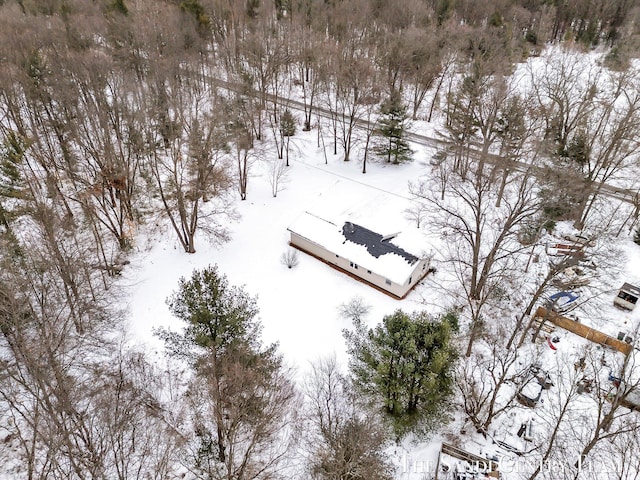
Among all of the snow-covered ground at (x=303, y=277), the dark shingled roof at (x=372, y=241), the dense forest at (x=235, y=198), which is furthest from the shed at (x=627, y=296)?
the dark shingled roof at (x=372, y=241)

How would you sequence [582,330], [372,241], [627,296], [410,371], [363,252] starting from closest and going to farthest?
[410,371], [582,330], [627,296], [363,252], [372,241]

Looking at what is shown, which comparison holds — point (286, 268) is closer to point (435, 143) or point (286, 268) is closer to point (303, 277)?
point (303, 277)

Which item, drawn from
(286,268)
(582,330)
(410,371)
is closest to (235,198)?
(286,268)

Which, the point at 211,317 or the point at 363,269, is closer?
the point at 211,317

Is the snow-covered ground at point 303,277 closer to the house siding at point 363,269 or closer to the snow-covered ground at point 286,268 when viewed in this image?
the snow-covered ground at point 286,268

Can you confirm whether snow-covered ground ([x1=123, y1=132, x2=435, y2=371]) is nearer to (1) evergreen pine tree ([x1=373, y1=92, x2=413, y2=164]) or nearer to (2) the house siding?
(2) the house siding

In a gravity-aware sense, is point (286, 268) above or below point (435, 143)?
below

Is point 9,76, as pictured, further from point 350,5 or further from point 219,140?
point 350,5
